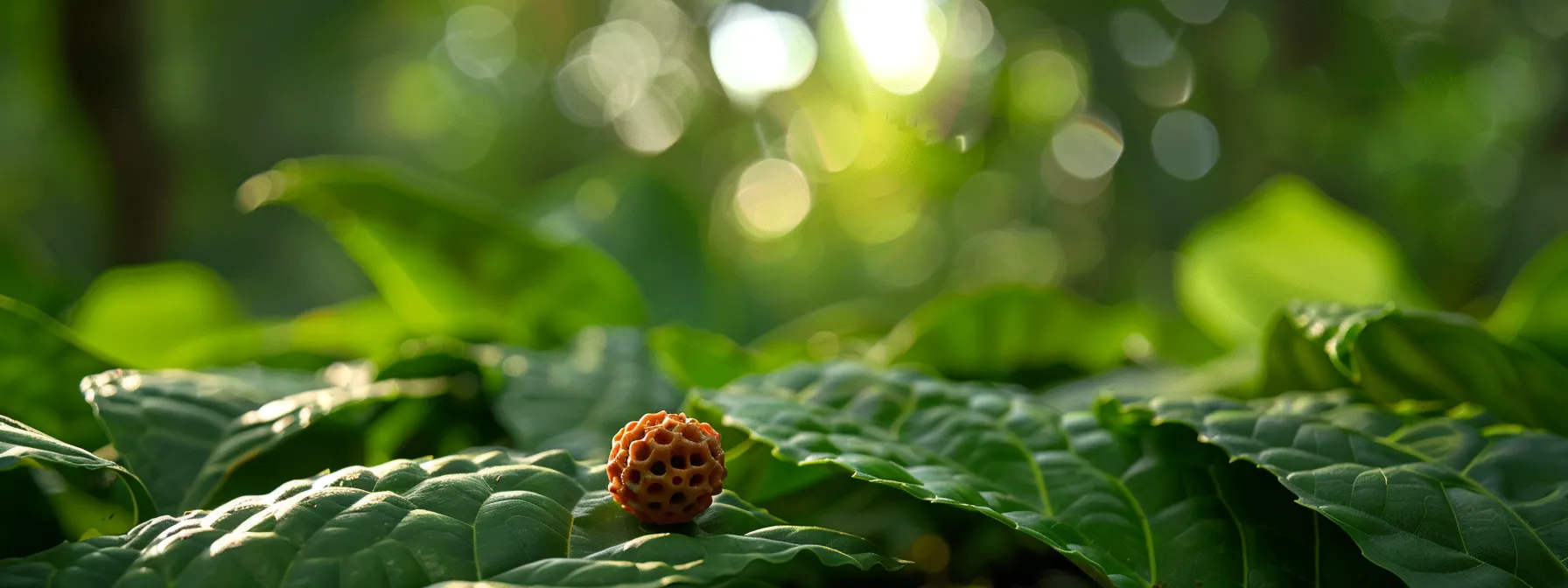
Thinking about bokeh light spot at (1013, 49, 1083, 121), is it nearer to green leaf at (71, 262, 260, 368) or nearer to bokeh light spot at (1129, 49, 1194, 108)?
bokeh light spot at (1129, 49, 1194, 108)

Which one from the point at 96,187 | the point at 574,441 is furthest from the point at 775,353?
the point at 96,187

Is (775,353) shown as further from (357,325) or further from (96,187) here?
(96,187)

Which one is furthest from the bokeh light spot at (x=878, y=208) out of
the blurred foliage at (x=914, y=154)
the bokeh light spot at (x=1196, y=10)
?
the bokeh light spot at (x=1196, y=10)

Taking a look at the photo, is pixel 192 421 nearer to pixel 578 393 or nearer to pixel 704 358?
pixel 578 393

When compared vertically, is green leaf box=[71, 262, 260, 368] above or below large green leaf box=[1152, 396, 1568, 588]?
above

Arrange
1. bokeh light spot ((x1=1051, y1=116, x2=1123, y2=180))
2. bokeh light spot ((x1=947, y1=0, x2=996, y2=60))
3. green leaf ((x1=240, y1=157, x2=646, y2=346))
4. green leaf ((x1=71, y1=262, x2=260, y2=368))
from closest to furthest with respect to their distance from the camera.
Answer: green leaf ((x1=240, y1=157, x2=646, y2=346))
green leaf ((x1=71, y1=262, x2=260, y2=368))
bokeh light spot ((x1=1051, y1=116, x2=1123, y2=180))
bokeh light spot ((x1=947, y1=0, x2=996, y2=60))

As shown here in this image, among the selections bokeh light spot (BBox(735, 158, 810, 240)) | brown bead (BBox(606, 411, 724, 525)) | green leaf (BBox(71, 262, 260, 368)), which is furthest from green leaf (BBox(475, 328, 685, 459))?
bokeh light spot (BBox(735, 158, 810, 240))
